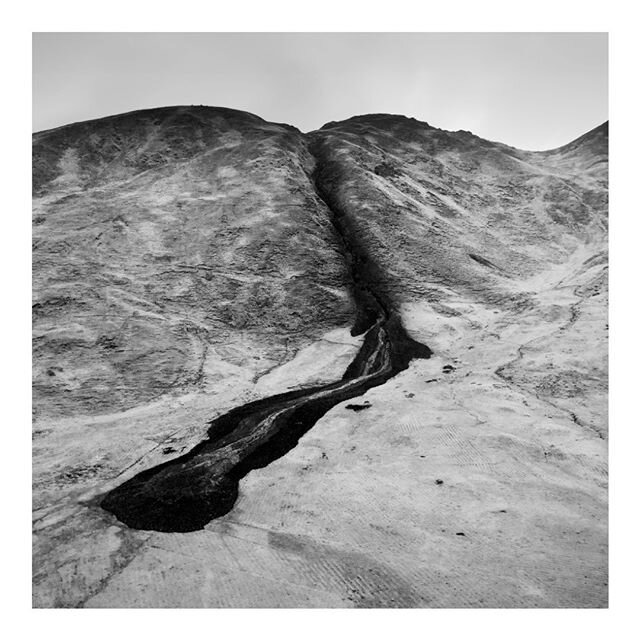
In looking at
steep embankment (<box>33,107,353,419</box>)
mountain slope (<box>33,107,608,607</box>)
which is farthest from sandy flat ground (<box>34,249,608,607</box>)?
steep embankment (<box>33,107,353,419</box>)

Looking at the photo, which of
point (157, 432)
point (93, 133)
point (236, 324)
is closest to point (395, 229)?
point (236, 324)

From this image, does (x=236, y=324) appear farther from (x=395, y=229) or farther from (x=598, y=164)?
(x=598, y=164)

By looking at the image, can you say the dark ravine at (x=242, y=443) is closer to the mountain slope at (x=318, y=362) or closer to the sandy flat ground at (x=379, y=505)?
the mountain slope at (x=318, y=362)

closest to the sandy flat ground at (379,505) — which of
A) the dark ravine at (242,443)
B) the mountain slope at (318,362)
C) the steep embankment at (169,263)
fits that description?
the mountain slope at (318,362)

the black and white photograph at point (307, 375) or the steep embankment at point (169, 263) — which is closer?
the black and white photograph at point (307, 375)

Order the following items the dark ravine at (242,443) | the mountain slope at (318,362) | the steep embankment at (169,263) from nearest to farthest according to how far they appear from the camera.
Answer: the mountain slope at (318,362), the dark ravine at (242,443), the steep embankment at (169,263)

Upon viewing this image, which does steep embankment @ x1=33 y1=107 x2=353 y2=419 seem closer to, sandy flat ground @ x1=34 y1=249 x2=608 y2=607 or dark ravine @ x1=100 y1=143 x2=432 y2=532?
sandy flat ground @ x1=34 y1=249 x2=608 y2=607

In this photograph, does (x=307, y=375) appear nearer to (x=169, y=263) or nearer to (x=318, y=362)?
(x=318, y=362)

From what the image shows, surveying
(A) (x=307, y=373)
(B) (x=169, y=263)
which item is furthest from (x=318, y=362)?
(B) (x=169, y=263)
